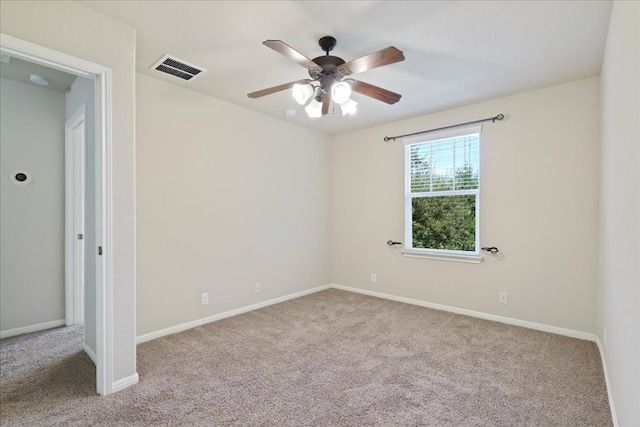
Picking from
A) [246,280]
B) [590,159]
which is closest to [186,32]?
[246,280]

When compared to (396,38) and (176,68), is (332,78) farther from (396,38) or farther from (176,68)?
(176,68)

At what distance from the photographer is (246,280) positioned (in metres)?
3.85

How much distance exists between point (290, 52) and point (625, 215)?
6.64 feet

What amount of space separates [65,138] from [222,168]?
5.54 feet

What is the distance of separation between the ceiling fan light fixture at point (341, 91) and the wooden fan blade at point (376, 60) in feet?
0.38

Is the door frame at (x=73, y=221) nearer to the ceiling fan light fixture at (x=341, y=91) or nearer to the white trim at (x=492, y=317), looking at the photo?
the ceiling fan light fixture at (x=341, y=91)

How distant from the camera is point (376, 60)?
2.00 m

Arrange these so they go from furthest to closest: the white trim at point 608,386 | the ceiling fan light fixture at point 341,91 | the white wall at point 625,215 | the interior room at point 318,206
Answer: the ceiling fan light fixture at point 341,91, the interior room at point 318,206, the white trim at point 608,386, the white wall at point 625,215

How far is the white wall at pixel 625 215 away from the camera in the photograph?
124 cm

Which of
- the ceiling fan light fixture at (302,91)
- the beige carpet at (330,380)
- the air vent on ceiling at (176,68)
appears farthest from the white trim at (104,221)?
the ceiling fan light fixture at (302,91)

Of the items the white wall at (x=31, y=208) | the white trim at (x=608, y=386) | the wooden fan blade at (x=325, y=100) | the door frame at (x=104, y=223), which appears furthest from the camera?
the white wall at (x=31, y=208)

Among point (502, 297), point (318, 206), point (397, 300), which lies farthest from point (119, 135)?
point (502, 297)

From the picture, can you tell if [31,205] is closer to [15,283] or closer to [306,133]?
[15,283]

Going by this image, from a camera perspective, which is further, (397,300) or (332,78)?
(397,300)
